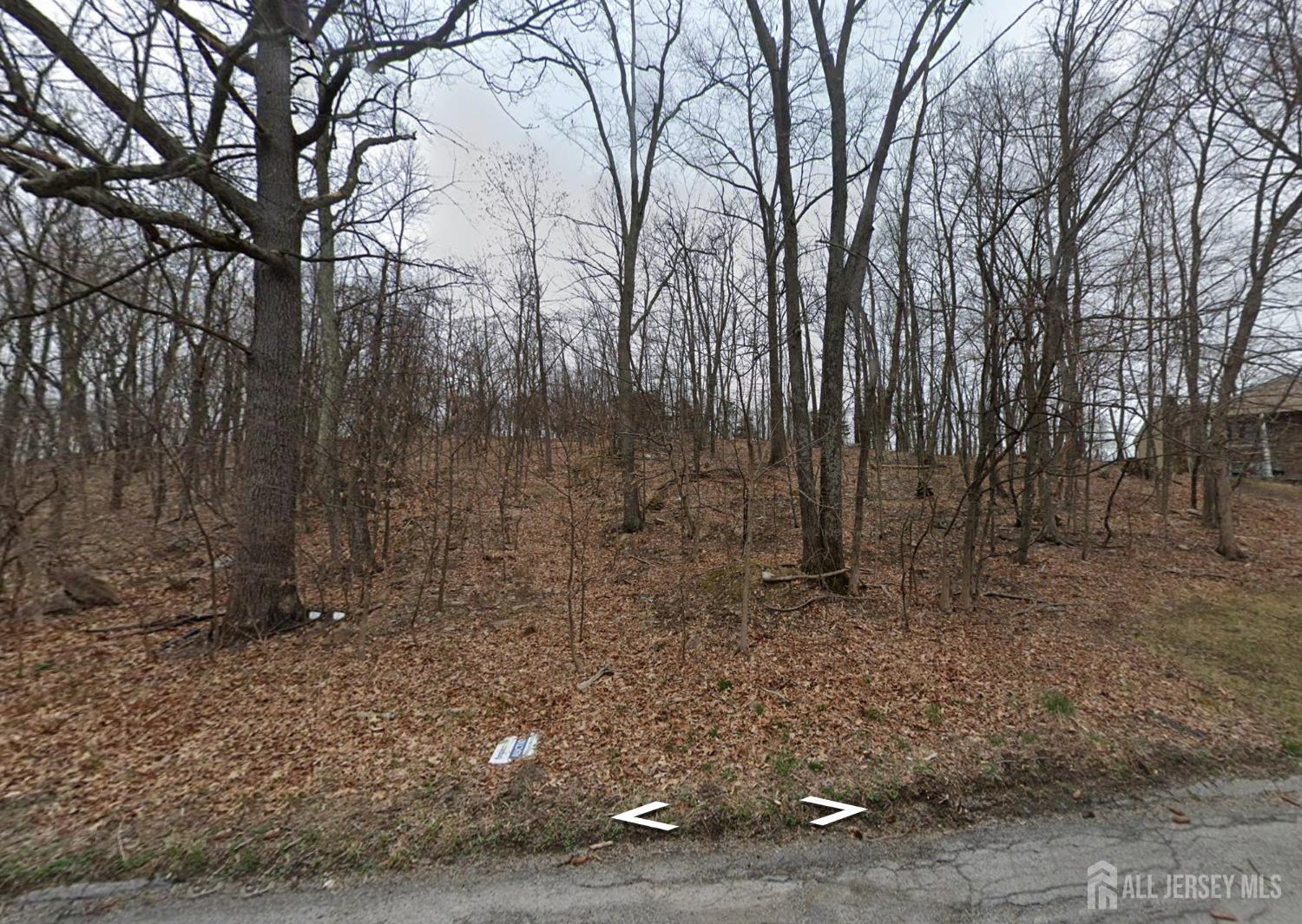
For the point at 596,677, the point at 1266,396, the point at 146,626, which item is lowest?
the point at 596,677

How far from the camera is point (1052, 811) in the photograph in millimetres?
3023

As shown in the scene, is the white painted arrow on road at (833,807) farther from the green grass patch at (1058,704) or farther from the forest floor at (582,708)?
the green grass patch at (1058,704)

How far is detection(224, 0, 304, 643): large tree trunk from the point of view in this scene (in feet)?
17.3

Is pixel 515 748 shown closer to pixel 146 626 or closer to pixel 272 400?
pixel 272 400

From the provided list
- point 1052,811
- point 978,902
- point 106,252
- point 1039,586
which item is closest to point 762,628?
point 1052,811

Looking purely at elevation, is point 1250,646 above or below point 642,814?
above

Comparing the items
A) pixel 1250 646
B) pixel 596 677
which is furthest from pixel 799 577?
pixel 1250 646

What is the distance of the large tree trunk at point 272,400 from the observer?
5.26 metres

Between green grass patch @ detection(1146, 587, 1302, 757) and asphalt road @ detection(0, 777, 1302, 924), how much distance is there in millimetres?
1946

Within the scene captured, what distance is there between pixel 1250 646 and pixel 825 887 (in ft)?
19.7

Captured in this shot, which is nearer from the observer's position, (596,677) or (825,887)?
(825,887)

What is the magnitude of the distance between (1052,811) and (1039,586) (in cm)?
503

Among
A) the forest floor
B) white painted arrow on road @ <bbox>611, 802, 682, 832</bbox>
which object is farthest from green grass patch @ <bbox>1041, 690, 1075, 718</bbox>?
white painted arrow on road @ <bbox>611, 802, 682, 832</bbox>

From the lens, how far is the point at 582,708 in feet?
13.7
